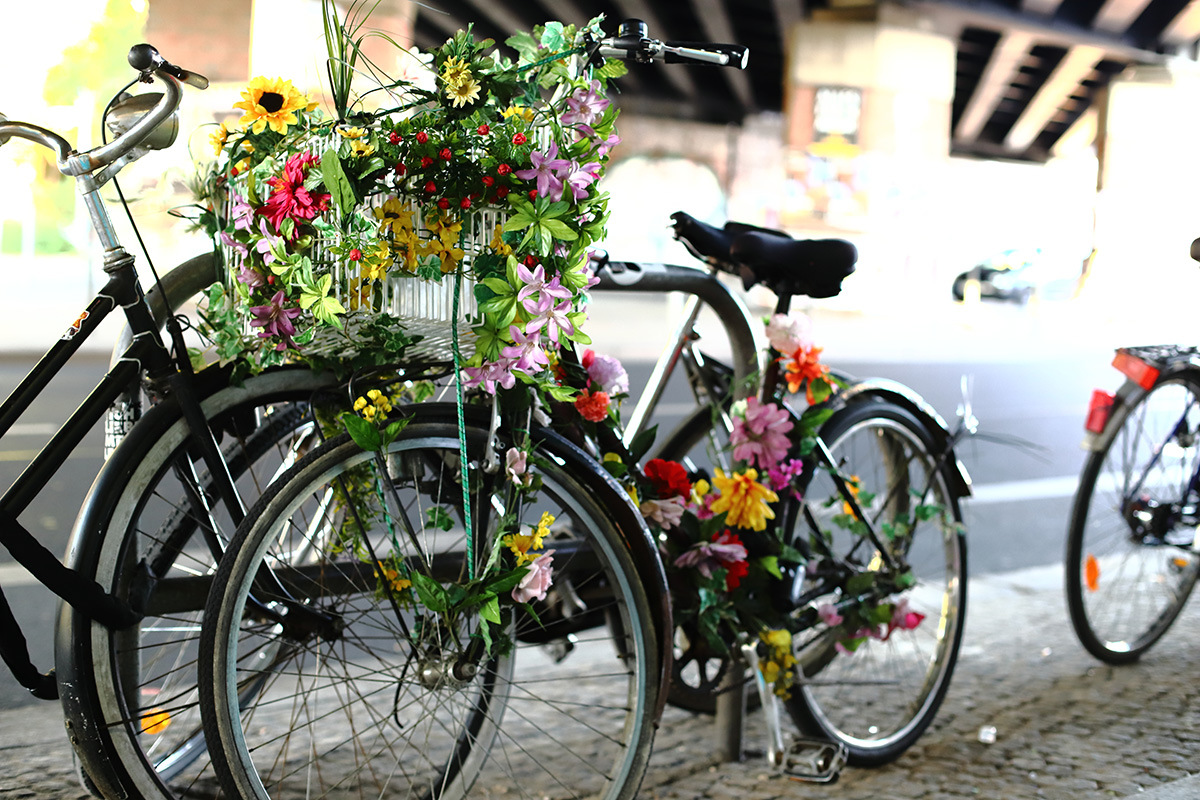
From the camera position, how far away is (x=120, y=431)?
2.18m

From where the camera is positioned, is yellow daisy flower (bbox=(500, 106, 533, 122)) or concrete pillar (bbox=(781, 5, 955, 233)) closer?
yellow daisy flower (bbox=(500, 106, 533, 122))

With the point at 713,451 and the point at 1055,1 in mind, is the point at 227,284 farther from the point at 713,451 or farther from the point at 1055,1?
the point at 1055,1

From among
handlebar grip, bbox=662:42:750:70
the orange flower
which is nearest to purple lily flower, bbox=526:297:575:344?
handlebar grip, bbox=662:42:750:70

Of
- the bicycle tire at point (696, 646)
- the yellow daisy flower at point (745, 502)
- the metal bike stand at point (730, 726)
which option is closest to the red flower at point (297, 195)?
the bicycle tire at point (696, 646)

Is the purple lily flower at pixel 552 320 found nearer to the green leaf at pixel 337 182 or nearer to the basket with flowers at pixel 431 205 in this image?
the basket with flowers at pixel 431 205

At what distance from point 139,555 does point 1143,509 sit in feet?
10.7

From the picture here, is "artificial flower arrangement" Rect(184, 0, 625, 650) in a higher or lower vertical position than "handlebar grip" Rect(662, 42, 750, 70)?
lower

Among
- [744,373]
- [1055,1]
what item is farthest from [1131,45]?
[744,373]

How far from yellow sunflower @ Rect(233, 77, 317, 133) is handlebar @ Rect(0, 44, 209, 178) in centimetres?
15

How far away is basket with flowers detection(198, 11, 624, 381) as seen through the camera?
1794 millimetres

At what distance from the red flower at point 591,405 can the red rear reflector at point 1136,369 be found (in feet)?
7.54

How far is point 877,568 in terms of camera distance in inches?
123

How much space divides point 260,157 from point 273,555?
74 centimetres

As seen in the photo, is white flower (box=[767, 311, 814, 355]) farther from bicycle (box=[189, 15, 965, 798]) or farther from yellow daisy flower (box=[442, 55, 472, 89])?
yellow daisy flower (box=[442, 55, 472, 89])
